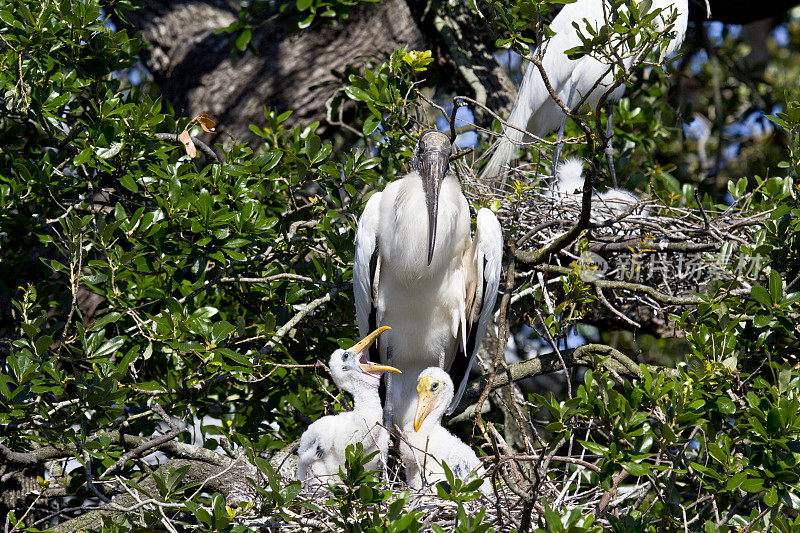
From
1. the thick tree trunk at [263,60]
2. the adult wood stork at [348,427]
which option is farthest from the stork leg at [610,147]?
the adult wood stork at [348,427]

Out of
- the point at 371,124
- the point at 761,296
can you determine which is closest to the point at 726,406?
the point at 761,296

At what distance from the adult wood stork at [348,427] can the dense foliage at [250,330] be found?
0.48ft

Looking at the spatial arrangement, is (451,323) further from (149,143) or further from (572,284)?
(149,143)

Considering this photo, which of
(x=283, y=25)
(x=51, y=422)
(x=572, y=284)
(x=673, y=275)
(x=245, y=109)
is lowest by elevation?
(x=673, y=275)

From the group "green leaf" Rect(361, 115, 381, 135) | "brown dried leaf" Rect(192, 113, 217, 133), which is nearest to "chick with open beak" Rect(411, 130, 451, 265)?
"green leaf" Rect(361, 115, 381, 135)

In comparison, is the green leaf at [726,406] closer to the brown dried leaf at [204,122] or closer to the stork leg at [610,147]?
the stork leg at [610,147]

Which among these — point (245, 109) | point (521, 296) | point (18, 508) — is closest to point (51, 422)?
point (18, 508)

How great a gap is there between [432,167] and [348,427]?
40.3 inches

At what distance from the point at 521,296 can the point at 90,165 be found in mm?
1730

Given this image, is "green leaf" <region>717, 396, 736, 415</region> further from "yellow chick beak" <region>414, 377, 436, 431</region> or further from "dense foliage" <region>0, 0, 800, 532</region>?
"yellow chick beak" <region>414, 377, 436, 431</region>

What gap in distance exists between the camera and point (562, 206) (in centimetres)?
353

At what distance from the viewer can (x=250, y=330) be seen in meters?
3.00

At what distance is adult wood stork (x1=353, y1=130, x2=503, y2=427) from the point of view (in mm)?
3059

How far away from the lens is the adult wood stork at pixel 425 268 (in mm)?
3059
